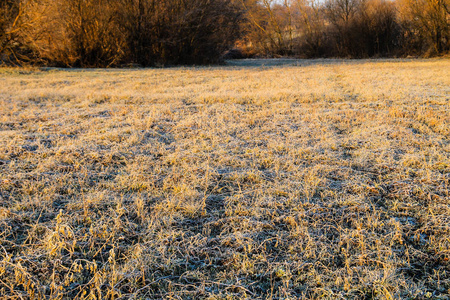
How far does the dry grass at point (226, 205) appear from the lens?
1977 millimetres

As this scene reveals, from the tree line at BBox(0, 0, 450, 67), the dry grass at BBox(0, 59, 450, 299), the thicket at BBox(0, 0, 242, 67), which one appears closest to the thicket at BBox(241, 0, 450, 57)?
the tree line at BBox(0, 0, 450, 67)

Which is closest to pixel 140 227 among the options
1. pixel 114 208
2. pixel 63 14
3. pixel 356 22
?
pixel 114 208

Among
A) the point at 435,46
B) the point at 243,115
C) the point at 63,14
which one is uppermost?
the point at 63,14

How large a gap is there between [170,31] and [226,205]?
50.2 feet

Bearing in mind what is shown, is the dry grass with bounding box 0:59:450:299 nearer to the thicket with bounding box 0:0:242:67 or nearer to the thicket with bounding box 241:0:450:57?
the thicket with bounding box 0:0:242:67

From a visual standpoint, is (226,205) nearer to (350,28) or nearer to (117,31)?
(117,31)

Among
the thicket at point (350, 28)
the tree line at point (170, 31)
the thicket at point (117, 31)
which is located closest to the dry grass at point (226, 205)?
the thicket at point (117, 31)

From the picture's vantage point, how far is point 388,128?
486 centimetres

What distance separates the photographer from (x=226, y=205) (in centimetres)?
287

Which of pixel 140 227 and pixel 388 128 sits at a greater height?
pixel 388 128

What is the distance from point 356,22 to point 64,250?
24998mm

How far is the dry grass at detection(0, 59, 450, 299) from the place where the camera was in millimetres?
1977

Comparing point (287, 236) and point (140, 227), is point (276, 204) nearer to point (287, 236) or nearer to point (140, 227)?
point (287, 236)

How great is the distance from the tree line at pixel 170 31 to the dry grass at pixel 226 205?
1014 centimetres
